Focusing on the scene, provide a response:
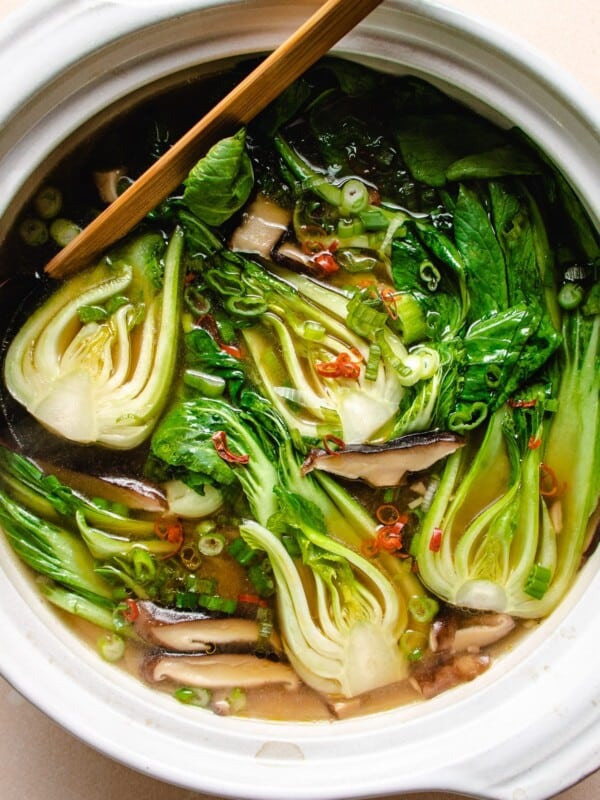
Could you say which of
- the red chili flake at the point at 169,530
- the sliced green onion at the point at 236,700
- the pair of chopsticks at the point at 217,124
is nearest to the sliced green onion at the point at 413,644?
the sliced green onion at the point at 236,700

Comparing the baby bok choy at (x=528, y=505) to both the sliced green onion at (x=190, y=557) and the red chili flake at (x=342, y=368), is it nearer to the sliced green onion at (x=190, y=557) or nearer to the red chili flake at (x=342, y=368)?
the red chili flake at (x=342, y=368)

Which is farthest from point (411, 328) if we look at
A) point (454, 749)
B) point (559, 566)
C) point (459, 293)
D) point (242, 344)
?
point (454, 749)

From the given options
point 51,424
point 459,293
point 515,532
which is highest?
point 459,293

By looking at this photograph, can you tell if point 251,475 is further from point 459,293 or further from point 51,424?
point 459,293

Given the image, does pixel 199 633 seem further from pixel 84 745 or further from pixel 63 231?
pixel 63 231

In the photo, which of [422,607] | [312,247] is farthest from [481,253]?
Answer: [422,607]

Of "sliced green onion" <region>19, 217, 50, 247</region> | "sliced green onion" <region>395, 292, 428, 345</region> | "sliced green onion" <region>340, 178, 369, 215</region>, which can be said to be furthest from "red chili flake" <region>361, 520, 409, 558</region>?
"sliced green onion" <region>19, 217, 50, 247</region>
